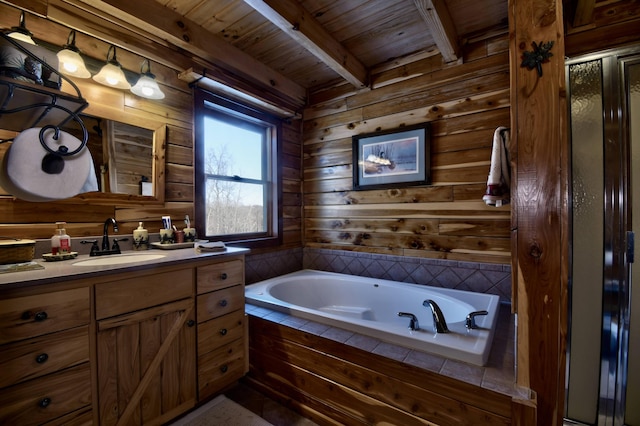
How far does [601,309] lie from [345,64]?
7.64 feet

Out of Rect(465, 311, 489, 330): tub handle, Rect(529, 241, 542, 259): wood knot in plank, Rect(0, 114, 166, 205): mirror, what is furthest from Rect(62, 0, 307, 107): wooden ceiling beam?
Rect(465, 311, 489, 330): tub handle

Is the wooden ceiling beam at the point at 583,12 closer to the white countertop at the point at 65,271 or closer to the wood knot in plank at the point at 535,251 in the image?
the wood knot in plank at the point at 535,251

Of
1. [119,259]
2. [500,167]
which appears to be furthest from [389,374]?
[119,259]

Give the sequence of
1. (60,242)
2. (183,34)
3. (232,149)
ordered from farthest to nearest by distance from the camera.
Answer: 1. (232,149)
2. (183,34)
3. (60,242)

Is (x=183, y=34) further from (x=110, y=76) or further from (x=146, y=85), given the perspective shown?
(x=110, y=76)

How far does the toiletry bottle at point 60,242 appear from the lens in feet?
4.65

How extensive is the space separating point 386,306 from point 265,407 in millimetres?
1128

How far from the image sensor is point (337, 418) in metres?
1.48

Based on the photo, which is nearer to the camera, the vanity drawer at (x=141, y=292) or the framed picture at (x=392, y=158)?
the vanity drawer at (x=141, y=292)

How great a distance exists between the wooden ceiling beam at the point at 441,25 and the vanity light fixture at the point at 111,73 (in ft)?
5.77

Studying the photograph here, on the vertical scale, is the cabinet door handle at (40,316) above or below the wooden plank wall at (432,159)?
below

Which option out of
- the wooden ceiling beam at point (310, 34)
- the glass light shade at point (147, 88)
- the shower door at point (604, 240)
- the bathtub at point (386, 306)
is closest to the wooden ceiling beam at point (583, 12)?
the shower door at point (604, 240)

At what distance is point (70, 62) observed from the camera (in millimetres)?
1474

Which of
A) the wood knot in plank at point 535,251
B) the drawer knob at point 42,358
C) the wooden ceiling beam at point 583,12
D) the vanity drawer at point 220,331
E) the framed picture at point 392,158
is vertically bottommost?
the vanity drawer at point 220,331
